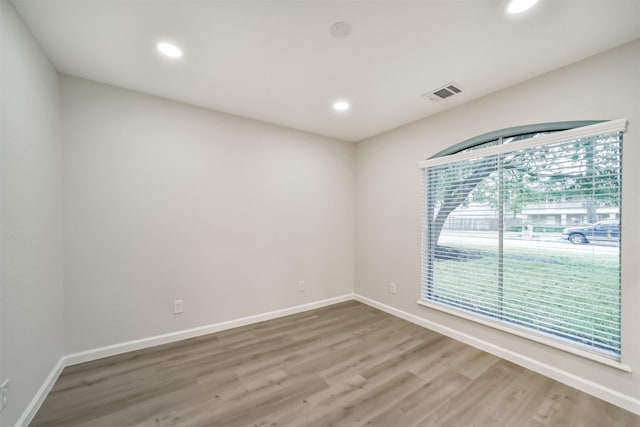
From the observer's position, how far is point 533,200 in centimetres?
224

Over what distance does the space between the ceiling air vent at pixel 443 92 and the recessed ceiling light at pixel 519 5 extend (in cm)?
80

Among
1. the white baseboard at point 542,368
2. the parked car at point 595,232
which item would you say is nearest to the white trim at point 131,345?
the white baseboard at point 542,368

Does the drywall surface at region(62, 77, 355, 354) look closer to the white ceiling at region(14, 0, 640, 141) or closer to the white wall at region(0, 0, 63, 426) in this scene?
the white wall at region(0, 0, 63, 426)

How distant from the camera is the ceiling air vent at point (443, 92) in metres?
2.36

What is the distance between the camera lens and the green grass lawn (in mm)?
1875

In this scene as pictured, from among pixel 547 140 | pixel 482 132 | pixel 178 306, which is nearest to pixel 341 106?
pixel 482 132

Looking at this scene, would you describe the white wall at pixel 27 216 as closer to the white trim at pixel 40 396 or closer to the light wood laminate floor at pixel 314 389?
the white trim at pixel 40 396

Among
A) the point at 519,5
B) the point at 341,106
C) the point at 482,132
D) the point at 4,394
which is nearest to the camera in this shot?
the point at 4,394

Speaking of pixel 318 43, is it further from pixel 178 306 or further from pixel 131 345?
pixel 131 345

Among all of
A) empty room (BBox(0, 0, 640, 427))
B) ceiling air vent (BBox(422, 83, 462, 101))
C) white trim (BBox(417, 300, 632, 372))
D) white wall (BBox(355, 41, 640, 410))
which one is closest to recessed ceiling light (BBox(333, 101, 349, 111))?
empty room (BBox(0, 0, 640, 427))

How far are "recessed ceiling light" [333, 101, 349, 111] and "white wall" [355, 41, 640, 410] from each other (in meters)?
1.01

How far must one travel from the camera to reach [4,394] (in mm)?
1342

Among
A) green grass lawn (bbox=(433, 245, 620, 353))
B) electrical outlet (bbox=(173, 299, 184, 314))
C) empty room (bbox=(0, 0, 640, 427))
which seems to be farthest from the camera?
electrical outlet (bbox=(173, 299, 184, 314))

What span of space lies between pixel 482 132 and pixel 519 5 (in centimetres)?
127
